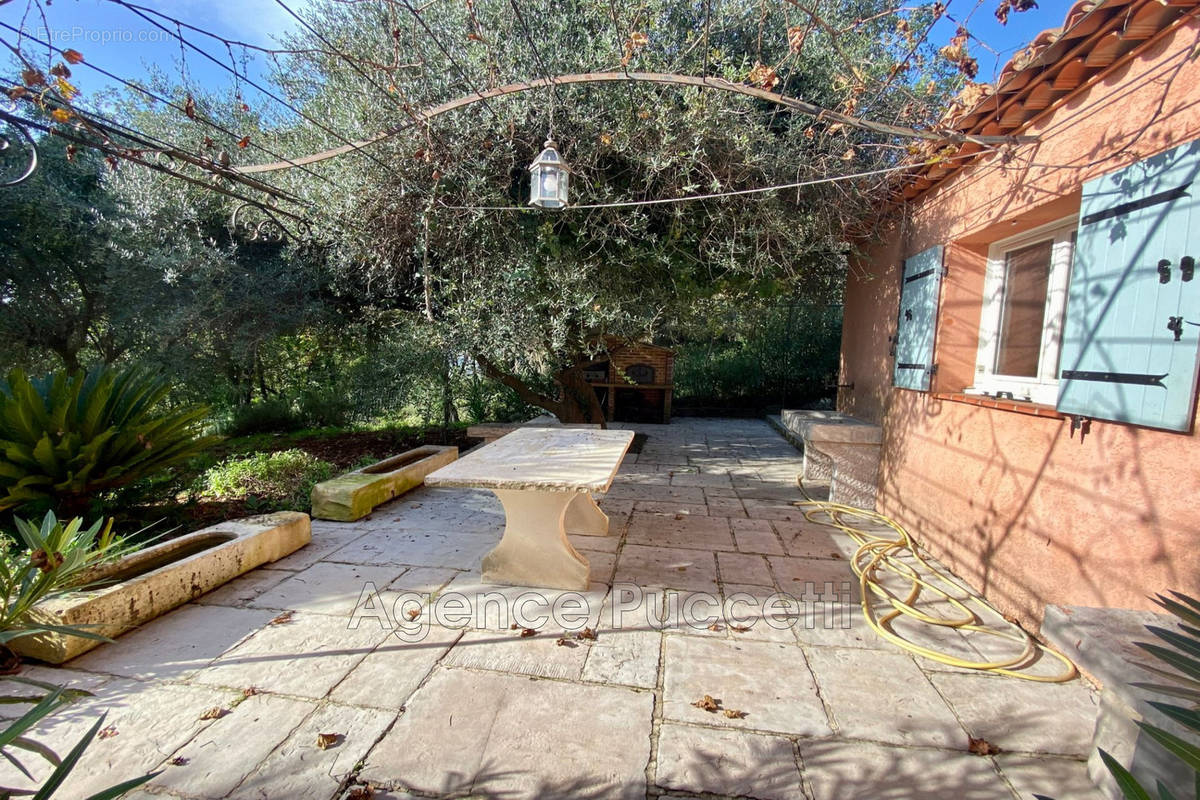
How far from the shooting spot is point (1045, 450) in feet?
7.54

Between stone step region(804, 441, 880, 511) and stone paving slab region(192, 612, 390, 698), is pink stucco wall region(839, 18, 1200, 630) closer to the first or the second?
stone step region(804, 441, 880, 511)

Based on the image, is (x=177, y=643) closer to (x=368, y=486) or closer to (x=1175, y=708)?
(x=368, y=486)

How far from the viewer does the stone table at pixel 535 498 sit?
7.62 ft

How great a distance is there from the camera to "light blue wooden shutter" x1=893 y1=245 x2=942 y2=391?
10.8 ft

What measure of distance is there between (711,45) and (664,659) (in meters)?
4.77

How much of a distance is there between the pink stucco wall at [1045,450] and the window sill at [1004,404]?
0.10ft

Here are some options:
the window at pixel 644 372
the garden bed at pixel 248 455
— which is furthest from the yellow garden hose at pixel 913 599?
the window at pixel 644 372

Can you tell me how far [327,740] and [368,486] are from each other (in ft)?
8.04

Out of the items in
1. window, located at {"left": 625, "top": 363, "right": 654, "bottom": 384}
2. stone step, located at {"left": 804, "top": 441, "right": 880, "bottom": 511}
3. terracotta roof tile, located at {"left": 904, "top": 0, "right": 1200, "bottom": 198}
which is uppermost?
terracotta roof tile, located at {"left": 904, "top": 0, "right": 1200, "bottom": 198}

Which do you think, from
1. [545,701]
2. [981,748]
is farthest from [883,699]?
[545,701]

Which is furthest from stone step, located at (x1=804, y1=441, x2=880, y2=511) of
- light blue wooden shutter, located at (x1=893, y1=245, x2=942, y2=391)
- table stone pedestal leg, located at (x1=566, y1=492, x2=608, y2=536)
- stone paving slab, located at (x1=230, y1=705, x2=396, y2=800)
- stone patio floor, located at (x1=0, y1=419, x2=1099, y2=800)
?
stone paving slab, located at (x1=230, y1=705, x2=396, y2=800)

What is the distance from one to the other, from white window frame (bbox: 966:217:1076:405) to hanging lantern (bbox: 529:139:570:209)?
2.68 meters

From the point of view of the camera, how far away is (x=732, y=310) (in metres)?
6.14

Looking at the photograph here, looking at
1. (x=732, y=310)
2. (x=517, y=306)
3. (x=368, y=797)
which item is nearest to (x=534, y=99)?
(x=517, y=306)
